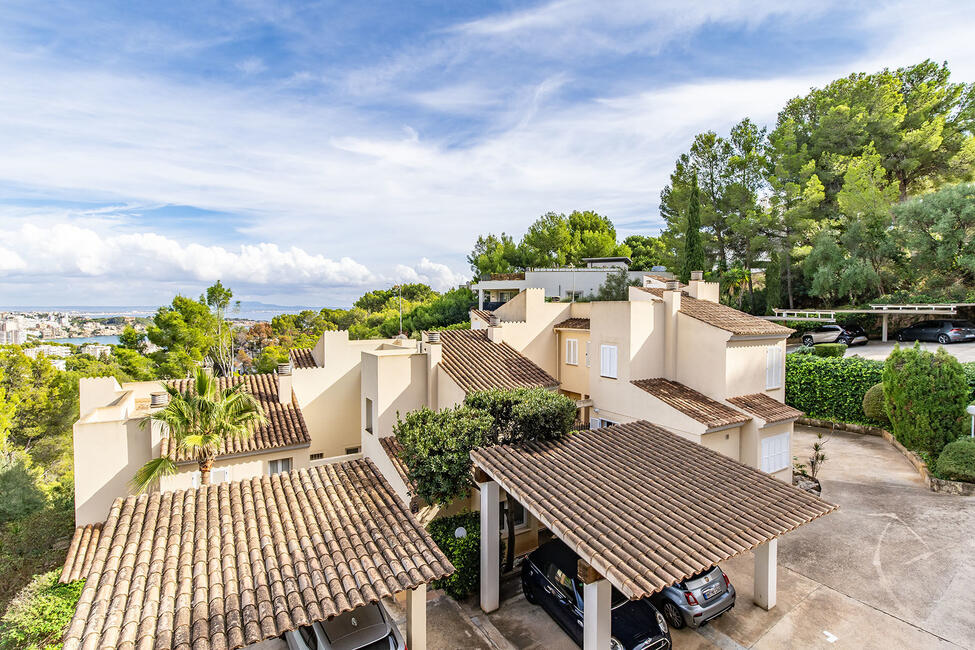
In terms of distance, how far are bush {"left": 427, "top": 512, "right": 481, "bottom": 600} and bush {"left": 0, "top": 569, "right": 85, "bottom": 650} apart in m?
7.07

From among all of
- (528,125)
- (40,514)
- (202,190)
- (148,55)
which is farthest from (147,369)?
(528,125)

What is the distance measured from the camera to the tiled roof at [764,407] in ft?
47.9

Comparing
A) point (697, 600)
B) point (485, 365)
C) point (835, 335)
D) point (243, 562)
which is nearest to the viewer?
point (243, 562)

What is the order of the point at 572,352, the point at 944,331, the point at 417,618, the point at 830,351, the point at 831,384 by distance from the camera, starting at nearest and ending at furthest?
1. the point at 417,618
2. the point at 572,352
3. the point at 831,384
4. the point at 830,351
5. the point at 944,331

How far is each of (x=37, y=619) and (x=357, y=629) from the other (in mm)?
7075

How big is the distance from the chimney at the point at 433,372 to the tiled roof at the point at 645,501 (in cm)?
566

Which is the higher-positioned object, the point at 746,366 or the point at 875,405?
the point at 746,366

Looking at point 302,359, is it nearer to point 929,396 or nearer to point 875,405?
point 929,396

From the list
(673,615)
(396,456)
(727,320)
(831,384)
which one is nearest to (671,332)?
(727,320)

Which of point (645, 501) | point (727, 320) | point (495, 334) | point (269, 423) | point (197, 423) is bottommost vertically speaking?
point (269, 423)

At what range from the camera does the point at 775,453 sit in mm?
15266

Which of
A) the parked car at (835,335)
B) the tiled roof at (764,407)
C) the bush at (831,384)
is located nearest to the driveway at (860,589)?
the tiled roof at (764,407)

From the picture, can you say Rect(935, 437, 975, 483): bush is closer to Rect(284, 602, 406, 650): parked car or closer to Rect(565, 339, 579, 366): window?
Rect(565, 339, 579, 366): window

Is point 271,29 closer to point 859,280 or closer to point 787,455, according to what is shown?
point 787,455
